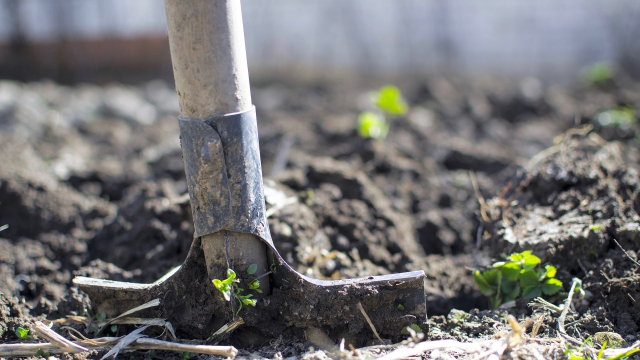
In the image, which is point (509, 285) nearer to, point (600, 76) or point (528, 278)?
point (528, 278)

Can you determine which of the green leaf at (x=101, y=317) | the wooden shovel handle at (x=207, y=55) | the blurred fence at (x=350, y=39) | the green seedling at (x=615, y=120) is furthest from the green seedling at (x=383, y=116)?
the blurred fence at (x=350, y=39)

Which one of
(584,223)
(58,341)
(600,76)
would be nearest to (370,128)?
(584,223)

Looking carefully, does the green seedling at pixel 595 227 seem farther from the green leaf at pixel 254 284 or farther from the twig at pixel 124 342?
the twig at pixel 124 342

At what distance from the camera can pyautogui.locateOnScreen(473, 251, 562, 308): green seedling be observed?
65.9 inches

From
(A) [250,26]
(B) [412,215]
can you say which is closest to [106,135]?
(B) [412,215]

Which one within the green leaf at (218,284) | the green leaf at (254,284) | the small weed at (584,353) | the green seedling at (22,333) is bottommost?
the small weed at (584,353)

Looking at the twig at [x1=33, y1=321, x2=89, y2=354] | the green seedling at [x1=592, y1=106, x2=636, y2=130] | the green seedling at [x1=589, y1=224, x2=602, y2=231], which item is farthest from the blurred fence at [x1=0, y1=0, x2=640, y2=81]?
the twig at [x1=33, y1=321, x2=89, y2=354]

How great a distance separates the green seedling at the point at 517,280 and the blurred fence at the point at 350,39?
665 cm

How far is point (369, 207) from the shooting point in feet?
8.37

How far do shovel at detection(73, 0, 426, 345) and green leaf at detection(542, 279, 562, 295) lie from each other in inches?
18.8

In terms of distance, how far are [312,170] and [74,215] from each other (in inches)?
54.1

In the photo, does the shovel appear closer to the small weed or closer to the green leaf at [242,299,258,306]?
the green leaf at [242,299,258,306]

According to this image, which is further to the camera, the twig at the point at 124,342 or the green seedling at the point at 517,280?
the green seedling at the point at 517,280

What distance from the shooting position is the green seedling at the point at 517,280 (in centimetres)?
167
